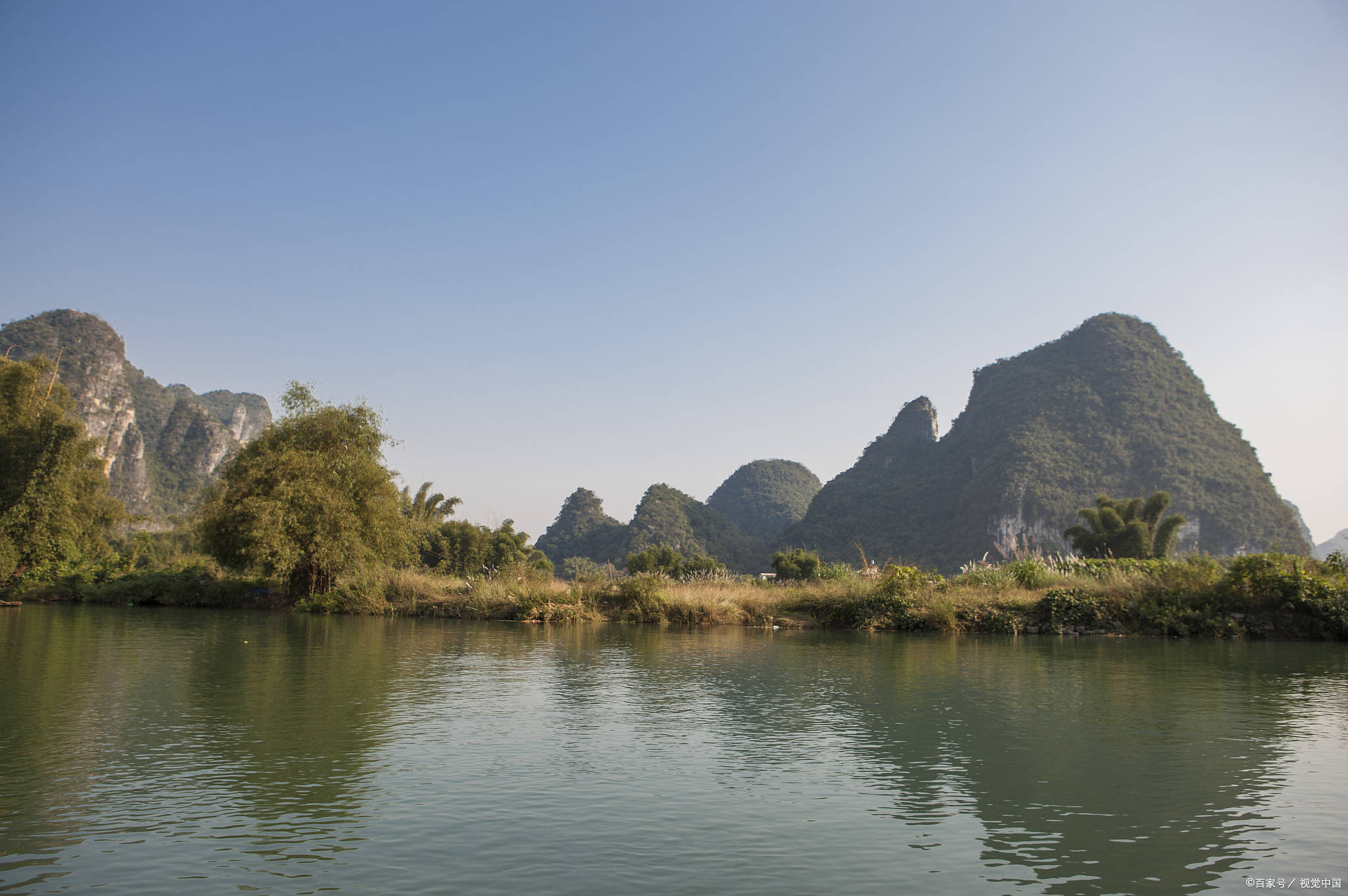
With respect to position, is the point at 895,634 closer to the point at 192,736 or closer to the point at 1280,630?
the point at 1280,630

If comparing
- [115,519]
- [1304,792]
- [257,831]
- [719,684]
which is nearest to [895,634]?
[719,684]

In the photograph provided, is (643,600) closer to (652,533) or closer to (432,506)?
(432,506)

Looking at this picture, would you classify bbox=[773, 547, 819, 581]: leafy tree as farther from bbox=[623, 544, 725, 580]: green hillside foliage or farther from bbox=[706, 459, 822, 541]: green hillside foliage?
bbox=[706, 459, 822, 541]: green hillside foliage

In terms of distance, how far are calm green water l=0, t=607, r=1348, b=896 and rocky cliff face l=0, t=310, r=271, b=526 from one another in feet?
356

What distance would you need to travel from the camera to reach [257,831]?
17.0 ft

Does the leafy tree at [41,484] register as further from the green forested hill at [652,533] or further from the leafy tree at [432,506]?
the green forested hill at [652,533]

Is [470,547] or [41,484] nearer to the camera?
[41,484]

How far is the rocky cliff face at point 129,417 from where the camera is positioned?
11319 centimetres

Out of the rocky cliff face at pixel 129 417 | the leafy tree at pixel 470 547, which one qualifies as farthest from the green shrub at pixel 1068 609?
the rocky cliff face at pixel 129 417

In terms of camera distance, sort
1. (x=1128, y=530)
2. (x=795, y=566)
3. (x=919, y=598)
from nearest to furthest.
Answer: (x=919, y=598)
(x=795, y=566)
(x=1128, y=530)

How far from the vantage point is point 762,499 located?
18325 cm

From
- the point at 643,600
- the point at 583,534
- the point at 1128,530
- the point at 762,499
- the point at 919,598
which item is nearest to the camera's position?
the point at 919,598

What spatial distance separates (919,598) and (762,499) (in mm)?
160250

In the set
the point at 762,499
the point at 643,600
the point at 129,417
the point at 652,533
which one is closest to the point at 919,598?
the point at 643,600
